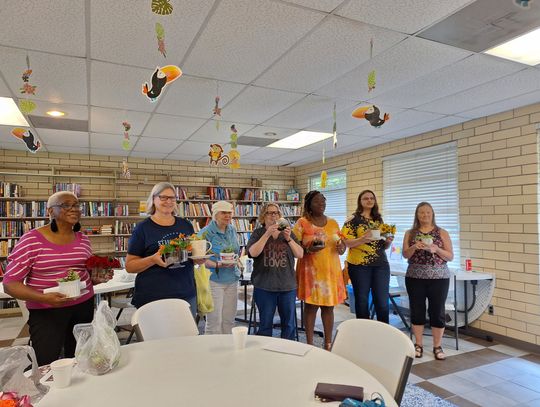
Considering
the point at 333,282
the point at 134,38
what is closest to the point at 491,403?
the point at 333,282

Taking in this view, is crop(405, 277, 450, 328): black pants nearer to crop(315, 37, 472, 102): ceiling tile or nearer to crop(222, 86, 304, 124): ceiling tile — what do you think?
crop(315, 37, 472, 102): ceiling tile

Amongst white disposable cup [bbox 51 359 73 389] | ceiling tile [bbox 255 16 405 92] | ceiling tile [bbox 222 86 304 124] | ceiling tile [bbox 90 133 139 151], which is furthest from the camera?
ceiling tile [bbox 90 133 139 151]

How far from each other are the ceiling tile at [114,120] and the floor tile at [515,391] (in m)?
4.22

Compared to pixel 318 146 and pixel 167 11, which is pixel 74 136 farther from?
pixel 167 11

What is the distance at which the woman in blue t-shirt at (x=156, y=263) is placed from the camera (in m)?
2.20

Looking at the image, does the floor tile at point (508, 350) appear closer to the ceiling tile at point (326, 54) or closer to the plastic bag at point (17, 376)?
the ceiling tile at point (326, 54)

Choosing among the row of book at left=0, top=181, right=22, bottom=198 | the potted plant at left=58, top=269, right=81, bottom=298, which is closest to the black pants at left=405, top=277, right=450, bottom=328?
the potted plant at left=58, top=269, right=81, bottom=298

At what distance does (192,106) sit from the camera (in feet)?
12.3

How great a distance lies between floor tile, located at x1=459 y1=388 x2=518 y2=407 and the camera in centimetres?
264

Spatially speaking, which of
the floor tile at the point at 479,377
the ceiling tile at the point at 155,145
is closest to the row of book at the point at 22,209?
the ceiling tile at the point at 155,145

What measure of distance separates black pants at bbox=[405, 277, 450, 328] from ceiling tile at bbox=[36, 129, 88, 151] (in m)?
4.52

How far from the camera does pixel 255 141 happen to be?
215 inches

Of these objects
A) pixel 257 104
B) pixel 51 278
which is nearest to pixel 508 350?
pixel 257 104

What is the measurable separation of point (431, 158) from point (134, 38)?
4.06 m
